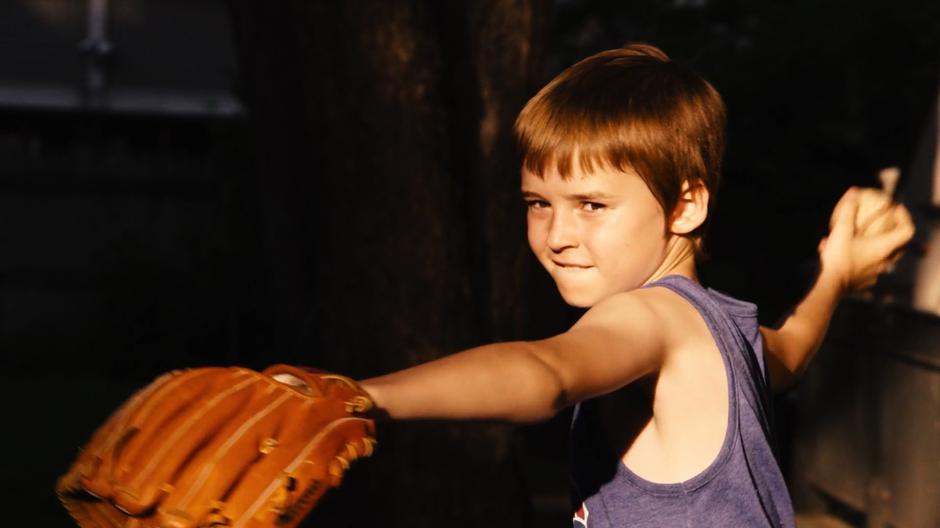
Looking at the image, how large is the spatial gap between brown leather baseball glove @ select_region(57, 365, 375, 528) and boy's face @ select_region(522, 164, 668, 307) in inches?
25.0

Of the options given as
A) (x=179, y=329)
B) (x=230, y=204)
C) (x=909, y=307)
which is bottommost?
(x=179, y=329)

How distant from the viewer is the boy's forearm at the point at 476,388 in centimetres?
183

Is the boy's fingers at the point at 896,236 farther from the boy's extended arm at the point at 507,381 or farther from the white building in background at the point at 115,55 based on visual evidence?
the white building in background at the point at 115,55

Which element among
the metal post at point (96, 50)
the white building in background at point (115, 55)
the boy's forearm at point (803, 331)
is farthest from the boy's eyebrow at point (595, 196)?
the metal post at point (96, 50)

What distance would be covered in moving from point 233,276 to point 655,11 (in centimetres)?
423

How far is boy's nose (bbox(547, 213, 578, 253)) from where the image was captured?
2.37m

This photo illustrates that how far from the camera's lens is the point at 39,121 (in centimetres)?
1634

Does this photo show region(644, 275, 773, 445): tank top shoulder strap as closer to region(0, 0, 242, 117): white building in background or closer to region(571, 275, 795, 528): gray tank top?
region(571, 275, 795, 528): gray tank top

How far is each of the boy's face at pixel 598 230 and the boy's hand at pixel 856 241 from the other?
905 mm

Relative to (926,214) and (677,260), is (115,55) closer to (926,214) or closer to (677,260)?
(926,214)

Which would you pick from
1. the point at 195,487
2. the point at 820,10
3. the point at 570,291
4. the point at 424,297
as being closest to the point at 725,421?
the point at 570,291

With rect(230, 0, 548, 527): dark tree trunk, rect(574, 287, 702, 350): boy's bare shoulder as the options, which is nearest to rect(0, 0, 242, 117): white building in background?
rect(230, 0, 548, 527): dark tree trunk

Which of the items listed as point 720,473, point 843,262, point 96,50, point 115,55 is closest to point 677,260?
point 720,473

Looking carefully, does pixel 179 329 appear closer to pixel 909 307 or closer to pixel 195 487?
pixel 909 307
